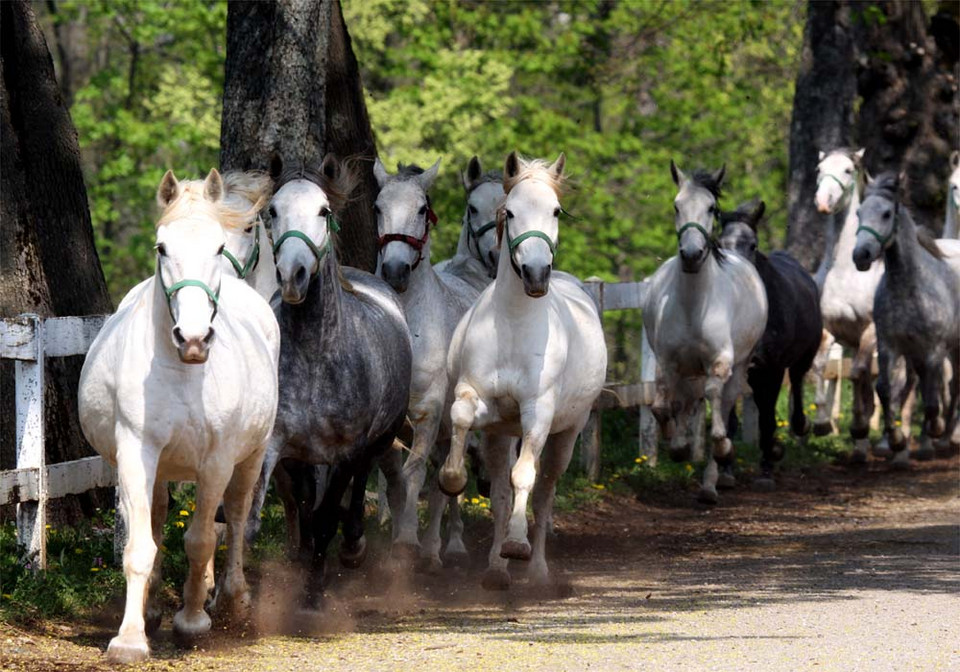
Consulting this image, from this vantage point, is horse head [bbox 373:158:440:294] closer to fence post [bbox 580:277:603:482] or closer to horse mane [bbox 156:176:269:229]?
horse mane [bbox 156:176:269:229]

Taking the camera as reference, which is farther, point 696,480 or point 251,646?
point 696,480

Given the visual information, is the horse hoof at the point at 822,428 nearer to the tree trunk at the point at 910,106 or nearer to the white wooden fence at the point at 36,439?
the tree trunk at the point at 910,106

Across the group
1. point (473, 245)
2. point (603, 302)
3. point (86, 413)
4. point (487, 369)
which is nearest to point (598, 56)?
point (603, 302)

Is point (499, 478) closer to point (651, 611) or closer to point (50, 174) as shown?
point (651, 611)

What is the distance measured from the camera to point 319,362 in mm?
7902

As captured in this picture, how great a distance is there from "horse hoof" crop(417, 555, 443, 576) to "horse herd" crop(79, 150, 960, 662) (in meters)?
0.14

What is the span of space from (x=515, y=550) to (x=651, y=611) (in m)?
0.79

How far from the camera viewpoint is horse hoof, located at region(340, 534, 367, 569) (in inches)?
339

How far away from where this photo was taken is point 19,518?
7.79 meters

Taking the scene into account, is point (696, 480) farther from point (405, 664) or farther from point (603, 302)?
point (405, 664)

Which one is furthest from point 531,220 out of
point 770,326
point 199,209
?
Answer: point 770,326

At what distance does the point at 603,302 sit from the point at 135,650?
802 centimetres

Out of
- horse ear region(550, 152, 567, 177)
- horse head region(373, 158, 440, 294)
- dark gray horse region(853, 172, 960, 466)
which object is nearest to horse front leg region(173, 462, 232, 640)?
horse head region(373, 158, 440, 294)

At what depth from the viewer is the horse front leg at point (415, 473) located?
30.1 feet
